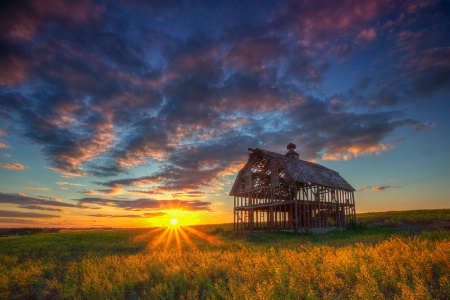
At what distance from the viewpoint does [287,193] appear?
107ft

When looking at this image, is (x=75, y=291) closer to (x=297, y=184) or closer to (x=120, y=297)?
(x=120, y=297)

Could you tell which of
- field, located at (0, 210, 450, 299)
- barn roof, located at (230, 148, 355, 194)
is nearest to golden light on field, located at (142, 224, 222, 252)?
field, located at (0, 210, 450, 299)

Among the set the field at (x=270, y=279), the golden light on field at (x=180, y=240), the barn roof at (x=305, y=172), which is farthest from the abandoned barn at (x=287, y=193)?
the field at (x=270, y=279)

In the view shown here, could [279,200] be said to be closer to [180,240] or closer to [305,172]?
[305,172]

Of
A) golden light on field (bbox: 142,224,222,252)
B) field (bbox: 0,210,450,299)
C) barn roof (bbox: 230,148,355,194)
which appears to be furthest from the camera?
barn roof (bbox: 230,148,355,194)

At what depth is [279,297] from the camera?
6.61 meters

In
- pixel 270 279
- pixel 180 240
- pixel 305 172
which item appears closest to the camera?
pixel 270 279

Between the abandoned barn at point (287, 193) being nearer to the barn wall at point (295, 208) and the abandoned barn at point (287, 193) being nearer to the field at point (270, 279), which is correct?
the barn wall at point (295, 208)

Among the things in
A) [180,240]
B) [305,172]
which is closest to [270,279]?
[180,240]

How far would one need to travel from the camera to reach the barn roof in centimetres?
2798

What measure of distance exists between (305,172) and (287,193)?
400 cm

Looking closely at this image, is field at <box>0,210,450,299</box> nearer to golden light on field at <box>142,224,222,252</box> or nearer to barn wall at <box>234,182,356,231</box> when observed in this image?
golden light on field at <box>142,224,222,252</box>

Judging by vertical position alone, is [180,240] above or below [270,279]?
below

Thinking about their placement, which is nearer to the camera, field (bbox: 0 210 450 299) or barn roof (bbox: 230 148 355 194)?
field (bbox: 0 210 450 299)
